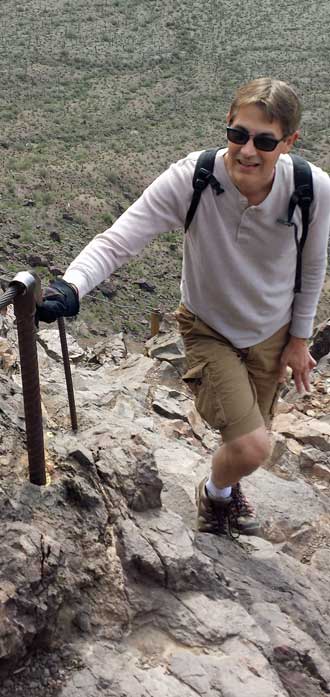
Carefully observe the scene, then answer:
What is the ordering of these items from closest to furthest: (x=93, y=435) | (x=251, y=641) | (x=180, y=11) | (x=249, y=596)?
(x=251, y=641), (x=249, y=596), (x=93, y=435), (x=180, y=11)

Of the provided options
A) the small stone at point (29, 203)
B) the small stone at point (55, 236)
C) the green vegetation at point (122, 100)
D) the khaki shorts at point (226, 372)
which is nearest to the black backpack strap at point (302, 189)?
the khaki shorts at point (226, 372)

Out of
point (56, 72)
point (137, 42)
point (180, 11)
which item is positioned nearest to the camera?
point (56, 72)

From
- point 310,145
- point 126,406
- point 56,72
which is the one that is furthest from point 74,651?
point 56,72

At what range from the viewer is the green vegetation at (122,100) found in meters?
34.1

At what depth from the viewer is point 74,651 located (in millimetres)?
3113

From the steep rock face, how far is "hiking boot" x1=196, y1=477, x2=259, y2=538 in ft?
0.26

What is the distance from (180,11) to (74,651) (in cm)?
6876

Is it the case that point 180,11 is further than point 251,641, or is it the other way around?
point 180,11

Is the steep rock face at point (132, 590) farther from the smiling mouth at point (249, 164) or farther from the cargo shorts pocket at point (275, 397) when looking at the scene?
the smiling mouth at point (249, 164)

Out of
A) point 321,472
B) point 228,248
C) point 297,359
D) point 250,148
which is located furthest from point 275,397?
point 321,472

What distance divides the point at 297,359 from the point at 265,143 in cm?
114

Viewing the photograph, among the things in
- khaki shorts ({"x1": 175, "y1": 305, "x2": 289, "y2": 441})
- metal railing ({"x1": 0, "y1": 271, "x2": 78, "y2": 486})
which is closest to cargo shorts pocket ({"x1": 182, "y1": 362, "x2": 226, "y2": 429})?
khaki shorts ({"x1": 175, "y1": 305, "x2": 289, "y2": 441})

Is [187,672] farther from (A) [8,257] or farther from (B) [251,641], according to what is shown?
(A) [8,257]

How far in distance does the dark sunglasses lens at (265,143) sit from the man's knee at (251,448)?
1.27 m
